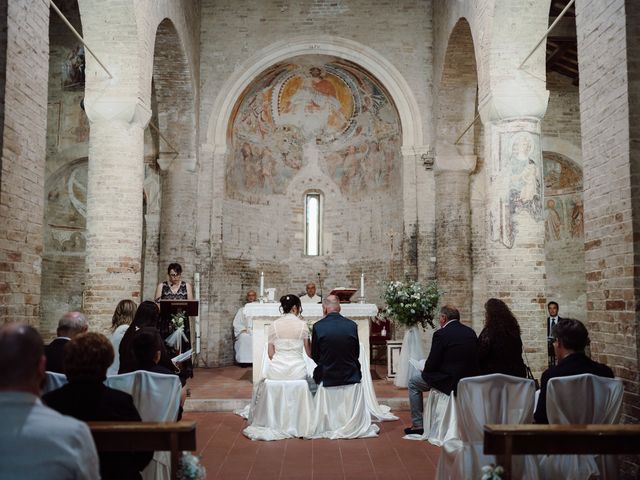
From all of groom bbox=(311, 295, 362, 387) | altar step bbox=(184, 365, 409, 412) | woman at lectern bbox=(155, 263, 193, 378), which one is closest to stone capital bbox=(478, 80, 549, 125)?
groom bbox=(311, 295, 362, 387)

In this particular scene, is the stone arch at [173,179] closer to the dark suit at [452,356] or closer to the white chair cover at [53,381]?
the dark suit at [452,356]

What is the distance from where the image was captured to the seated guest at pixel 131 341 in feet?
15.6

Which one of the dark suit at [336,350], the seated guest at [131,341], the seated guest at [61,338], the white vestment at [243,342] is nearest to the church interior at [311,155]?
the white vestment at [243,342]

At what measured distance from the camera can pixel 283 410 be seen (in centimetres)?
690

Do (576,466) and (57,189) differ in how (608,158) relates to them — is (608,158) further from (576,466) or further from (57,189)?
(57,189)

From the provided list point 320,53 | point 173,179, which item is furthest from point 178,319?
point 320,53

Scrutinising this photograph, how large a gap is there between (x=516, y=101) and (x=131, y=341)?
6.65 m

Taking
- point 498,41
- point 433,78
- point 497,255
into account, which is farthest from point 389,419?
point 433,78

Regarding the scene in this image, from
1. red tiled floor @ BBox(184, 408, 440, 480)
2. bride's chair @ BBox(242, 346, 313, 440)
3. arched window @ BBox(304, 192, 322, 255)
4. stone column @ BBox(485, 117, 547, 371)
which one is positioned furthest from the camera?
arched window @ BBox(304, 192, 322, 255)

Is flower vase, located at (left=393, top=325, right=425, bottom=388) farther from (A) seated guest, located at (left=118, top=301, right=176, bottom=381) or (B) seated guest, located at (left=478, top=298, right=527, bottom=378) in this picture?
(A) seated guest, located at (left=118, top=301, right=176, bottom=381)

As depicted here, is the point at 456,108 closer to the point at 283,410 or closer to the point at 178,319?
the point at 178,319

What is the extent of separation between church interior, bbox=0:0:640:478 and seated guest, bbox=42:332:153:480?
5.47 metres

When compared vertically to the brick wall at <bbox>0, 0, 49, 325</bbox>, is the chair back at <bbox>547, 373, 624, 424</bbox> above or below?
below

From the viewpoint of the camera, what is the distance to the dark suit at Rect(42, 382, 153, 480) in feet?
10.1
